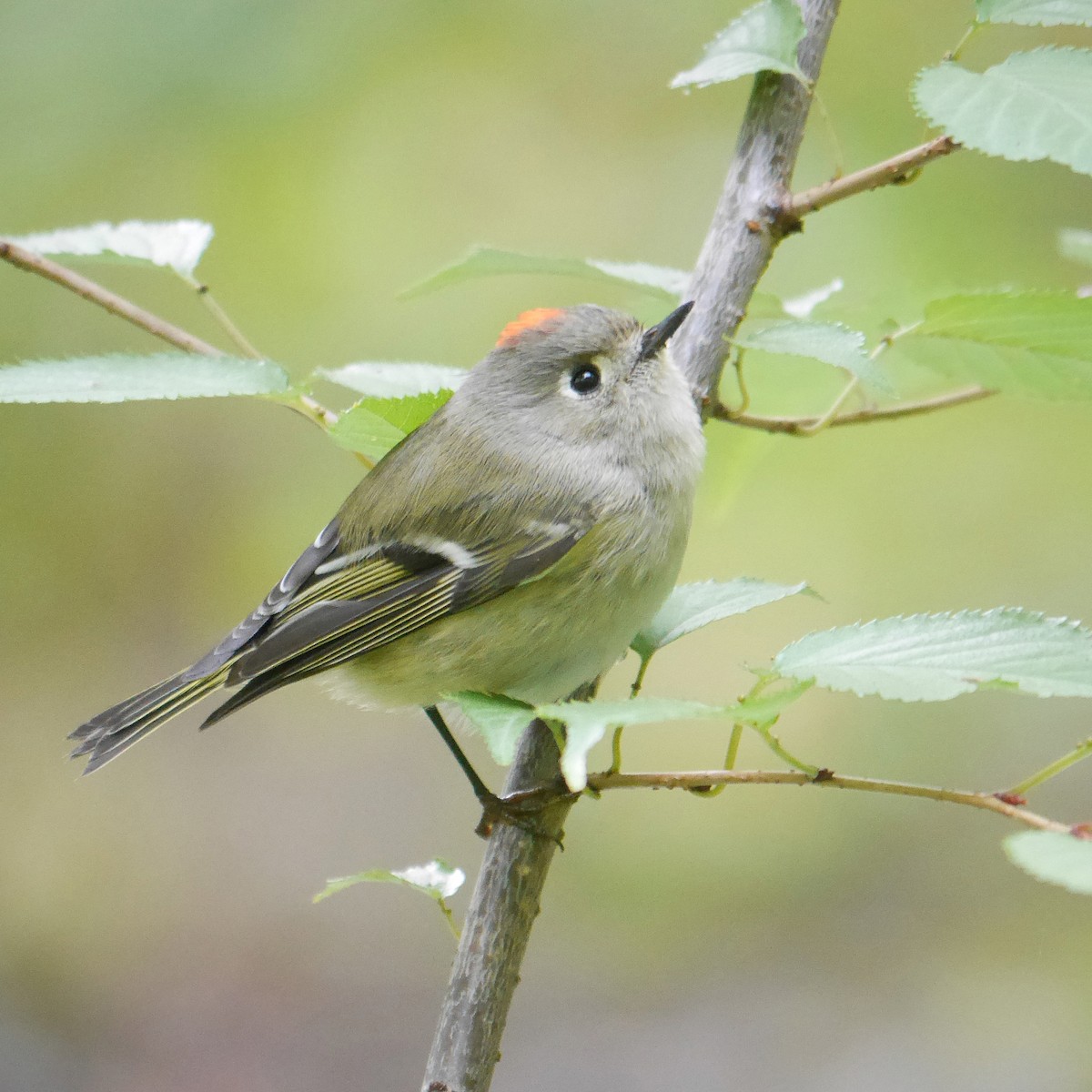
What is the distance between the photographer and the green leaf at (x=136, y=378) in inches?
40.4

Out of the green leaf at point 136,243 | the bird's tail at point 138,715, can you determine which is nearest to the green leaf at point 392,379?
the green leaf at point 136,243

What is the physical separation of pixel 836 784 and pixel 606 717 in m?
0.21

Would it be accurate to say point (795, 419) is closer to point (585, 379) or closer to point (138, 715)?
point (585, 379)

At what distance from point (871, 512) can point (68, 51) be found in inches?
90.5

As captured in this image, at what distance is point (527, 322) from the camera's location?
1.57 metres

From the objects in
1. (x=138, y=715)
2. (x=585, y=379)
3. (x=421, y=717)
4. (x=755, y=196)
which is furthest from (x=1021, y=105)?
(x=421, y=717)

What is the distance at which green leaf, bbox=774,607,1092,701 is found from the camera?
2.39ft

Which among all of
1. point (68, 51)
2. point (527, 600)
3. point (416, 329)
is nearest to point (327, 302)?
point (416, 329)

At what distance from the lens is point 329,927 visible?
3281 millimetres

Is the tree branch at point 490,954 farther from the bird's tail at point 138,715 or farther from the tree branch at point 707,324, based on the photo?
the bird's tail at point 138,715

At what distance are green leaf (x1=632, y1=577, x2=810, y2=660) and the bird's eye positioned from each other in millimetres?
381

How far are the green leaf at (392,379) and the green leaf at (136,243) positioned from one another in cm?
19

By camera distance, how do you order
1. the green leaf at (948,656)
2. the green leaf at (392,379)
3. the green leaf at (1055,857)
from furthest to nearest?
the green leaf at (392,379), the green leaf at (948,656), the green leaf at (1055,857)

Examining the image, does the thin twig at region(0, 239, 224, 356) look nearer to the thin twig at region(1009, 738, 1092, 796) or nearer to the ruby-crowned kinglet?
the ruby-crowned kinglet
